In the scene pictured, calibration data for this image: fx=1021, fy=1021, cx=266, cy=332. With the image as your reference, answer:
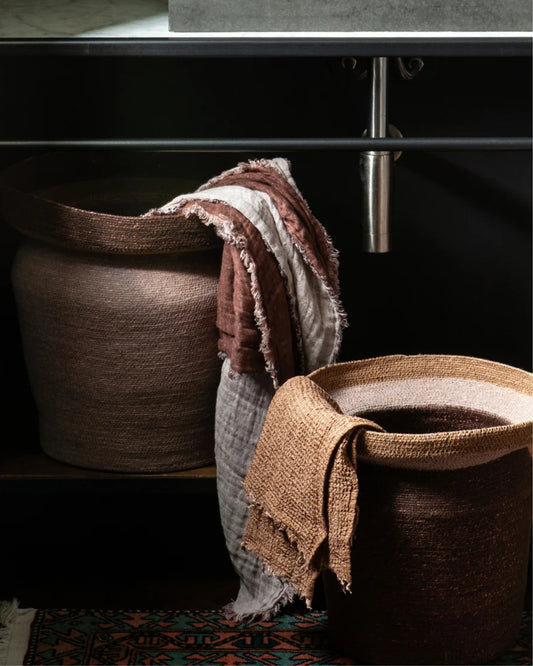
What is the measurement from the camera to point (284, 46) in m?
1.21

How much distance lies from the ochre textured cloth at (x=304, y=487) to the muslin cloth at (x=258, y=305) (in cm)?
11

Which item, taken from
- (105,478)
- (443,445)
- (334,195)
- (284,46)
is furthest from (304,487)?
(334,195)

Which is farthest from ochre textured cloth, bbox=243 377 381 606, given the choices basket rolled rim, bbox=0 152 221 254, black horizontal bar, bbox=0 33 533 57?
black horizontal bar, bbox=0 33 533 57

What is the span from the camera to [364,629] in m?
1.35

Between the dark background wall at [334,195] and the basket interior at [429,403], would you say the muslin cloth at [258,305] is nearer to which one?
the basket interior at [429,403]

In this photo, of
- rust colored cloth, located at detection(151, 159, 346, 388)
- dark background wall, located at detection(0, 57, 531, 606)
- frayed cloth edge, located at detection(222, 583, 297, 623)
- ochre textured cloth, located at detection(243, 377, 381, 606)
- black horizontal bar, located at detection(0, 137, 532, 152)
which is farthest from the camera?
dark background wall, located at detection(0, 57, 531, 606)

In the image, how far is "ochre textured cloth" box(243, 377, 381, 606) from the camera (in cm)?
120

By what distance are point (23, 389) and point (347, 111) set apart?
2.35ft

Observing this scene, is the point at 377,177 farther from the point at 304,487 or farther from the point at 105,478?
the point at 105,478

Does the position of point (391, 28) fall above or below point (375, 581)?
above

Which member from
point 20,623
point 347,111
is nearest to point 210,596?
point 20,623

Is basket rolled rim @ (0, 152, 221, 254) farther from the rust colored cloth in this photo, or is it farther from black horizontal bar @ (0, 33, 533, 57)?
black horizontal bar @ (0, 33, 533, 57)

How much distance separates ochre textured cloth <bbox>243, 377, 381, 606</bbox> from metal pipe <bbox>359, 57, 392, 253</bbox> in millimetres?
292

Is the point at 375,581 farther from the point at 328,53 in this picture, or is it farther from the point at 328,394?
the point at 328,53
